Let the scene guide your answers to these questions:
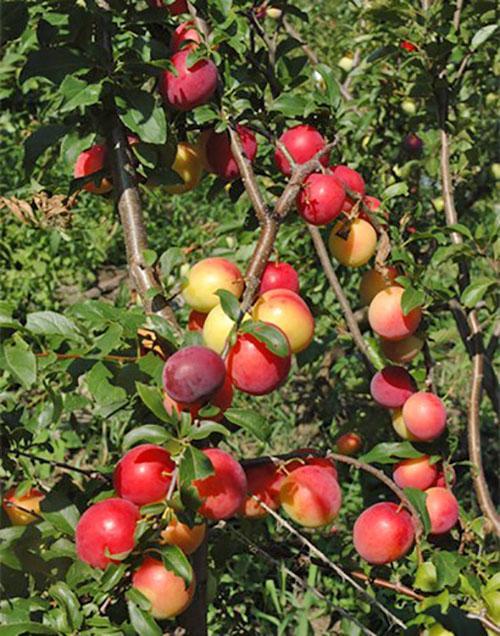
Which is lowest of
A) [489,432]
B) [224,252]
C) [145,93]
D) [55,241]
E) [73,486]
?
[489,432]

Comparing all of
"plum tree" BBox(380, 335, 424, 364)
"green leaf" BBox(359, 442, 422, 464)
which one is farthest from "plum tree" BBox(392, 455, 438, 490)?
"plum tree" BBox(380, 335, 424, 364)

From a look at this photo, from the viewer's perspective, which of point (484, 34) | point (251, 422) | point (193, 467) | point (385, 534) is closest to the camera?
point (193, 467)

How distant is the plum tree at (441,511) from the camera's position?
1.07m

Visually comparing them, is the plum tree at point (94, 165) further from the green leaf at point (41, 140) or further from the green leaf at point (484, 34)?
the green leaf at point (484, 34)

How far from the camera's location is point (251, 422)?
789 mm

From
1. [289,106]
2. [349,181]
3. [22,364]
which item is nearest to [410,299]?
[349,181]

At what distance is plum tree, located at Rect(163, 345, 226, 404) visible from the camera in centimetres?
70

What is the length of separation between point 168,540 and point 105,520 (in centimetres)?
7

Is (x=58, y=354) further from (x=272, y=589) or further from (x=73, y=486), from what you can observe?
(x=272, y=589)

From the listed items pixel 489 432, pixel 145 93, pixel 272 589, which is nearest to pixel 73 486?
pixel 145 93

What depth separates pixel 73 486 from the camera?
3.27ft

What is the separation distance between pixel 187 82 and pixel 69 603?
551 mm

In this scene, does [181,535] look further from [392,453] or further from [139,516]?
[392,453]

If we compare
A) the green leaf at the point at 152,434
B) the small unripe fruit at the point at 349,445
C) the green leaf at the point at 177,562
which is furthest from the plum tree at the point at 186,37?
the small unripe fruit at the point at 349,445
